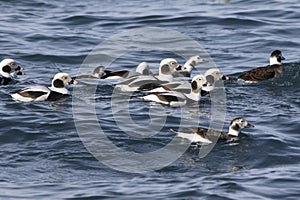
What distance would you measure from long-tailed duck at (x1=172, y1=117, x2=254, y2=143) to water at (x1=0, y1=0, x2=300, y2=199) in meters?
0.15

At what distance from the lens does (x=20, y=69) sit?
1620cm

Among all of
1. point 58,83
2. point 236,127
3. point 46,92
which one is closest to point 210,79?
point 58,83

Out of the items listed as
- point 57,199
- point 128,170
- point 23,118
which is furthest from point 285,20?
point 57,199

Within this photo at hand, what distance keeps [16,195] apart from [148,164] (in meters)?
1.99

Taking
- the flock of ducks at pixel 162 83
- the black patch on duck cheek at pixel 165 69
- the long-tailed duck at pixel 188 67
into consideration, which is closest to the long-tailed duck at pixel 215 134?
the flock of ducks at pixel 162 83

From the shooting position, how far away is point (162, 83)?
15.3 metres

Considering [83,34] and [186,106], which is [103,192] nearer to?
[186,106]

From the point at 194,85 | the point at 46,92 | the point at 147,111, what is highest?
the point at 46,92

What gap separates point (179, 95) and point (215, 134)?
2.25 meters

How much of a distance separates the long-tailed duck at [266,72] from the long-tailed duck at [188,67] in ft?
5.02

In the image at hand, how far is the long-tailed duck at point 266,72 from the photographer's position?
612 inches

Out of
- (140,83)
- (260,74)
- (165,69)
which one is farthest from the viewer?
(165,69)

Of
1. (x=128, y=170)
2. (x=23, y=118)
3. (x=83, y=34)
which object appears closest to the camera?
(x=128, y=170)

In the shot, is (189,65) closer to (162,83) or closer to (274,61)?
(274,61)
